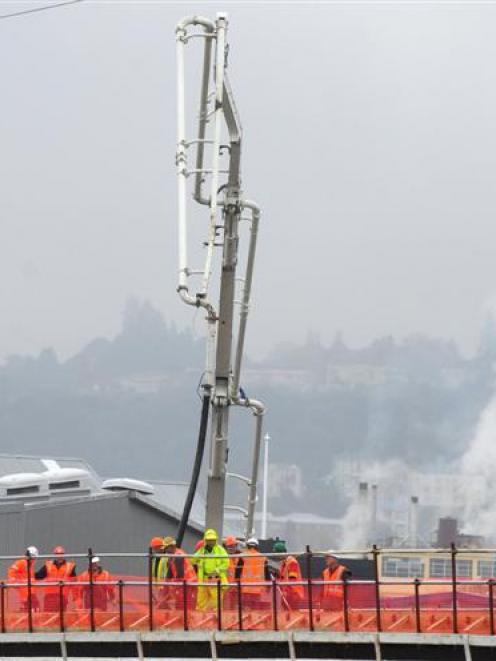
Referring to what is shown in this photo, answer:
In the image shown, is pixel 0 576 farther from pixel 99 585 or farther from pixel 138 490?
pixel 99 585

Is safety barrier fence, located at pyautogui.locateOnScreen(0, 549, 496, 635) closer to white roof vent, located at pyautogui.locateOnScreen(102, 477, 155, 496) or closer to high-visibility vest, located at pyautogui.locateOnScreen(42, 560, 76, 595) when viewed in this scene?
high-visibility vest, located at pyautogui.locateOnScreen(42, 560, 76, 595)

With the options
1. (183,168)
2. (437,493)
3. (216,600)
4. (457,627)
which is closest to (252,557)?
(216,600)

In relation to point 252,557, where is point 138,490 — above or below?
above

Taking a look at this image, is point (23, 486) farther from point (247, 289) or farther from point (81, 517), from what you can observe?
point (247, 289)

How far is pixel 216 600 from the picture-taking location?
2430 cm

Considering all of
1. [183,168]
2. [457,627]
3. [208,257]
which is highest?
[183,168]

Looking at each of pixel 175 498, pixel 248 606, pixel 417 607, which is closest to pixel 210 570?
pixel 248 606

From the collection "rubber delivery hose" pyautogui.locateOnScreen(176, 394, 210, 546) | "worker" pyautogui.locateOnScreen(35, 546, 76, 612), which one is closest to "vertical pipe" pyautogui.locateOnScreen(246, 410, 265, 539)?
"rubber delivery hose" pyautogui.locateOnScreen(176, 394, 210, 546)

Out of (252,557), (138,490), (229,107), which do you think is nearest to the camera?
(252,557)

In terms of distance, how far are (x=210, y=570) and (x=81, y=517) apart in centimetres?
1686

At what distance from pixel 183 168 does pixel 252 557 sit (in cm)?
804

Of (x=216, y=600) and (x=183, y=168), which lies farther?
(x=183, y=168)

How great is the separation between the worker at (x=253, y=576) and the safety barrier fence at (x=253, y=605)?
2cm

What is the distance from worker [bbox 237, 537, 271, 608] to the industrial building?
582 inches
